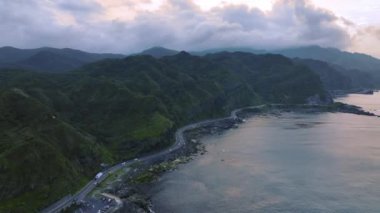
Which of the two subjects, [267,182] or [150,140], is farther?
[150,140]

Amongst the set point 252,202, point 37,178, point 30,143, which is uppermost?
point 30,143

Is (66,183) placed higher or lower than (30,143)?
lower

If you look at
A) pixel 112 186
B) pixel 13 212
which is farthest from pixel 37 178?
pixel 112 186

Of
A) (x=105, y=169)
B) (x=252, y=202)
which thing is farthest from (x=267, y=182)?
(x=105, y=169)

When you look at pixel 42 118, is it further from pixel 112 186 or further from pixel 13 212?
pixel 13 212

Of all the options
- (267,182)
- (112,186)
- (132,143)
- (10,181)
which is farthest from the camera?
(132,143)

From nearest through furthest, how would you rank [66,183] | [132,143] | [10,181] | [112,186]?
[10,181], [66,183], [112,186], [132,143]

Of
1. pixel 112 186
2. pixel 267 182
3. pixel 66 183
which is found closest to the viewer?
pixel 66 183

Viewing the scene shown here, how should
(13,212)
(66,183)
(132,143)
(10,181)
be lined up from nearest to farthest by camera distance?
(13,212) → (10,181) → (66,183) → (132,143)

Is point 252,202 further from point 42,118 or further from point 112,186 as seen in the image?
point 42,118
